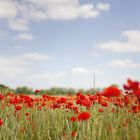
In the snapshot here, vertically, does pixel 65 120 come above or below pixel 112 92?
below

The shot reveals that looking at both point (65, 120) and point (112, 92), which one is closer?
point (112, 92)

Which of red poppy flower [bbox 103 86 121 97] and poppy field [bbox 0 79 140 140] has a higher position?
red poppy flower [bbox 103 86 121 97]

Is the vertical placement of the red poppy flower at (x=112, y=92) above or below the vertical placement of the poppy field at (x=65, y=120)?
above

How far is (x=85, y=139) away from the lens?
11.8ft

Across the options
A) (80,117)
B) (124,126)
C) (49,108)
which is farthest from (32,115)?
(80,117)

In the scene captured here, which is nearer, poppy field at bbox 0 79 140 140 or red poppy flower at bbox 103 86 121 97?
red poppy flower at bbox 103 86 121 97

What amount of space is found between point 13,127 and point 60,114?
1142mm

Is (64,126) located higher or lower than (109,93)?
lower

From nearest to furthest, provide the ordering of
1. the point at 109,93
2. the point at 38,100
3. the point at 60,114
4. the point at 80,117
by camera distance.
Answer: the point at 109,93 < the point at 80,117 < the point at 60,114 < the point at 38,100

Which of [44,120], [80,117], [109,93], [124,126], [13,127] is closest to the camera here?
[109,93]

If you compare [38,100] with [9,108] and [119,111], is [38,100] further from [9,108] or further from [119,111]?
[119,111]

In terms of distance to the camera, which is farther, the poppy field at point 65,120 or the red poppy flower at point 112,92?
the poppy field at point 65,120

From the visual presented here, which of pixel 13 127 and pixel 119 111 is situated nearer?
pixel 13 127

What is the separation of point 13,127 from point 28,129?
0.34m
